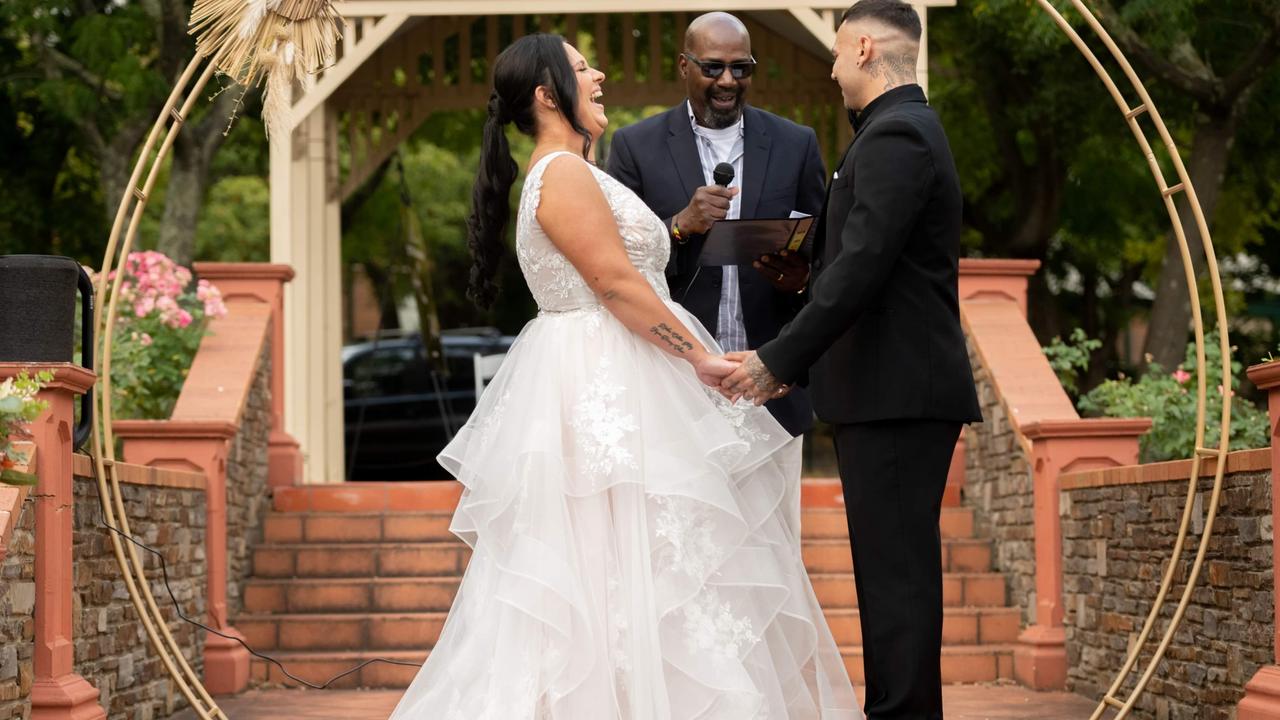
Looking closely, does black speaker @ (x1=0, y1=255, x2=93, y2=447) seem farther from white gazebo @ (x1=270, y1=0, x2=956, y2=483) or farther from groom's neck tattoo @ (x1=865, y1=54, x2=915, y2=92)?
white gazebo @ (x1=270, y1=0, x2=956, y2=483)

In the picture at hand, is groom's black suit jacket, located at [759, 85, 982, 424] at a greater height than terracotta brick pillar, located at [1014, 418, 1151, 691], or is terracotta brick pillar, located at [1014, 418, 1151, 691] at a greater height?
groom's black suit jacket, located at [759, 85, 982, 424]

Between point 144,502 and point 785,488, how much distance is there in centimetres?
325

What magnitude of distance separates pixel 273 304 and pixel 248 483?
1.12 metres

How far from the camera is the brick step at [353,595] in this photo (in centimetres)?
800

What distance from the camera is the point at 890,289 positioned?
4105 mm

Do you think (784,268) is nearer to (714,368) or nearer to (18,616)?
(714,368)

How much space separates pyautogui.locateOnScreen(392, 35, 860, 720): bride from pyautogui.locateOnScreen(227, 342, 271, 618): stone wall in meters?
3.96

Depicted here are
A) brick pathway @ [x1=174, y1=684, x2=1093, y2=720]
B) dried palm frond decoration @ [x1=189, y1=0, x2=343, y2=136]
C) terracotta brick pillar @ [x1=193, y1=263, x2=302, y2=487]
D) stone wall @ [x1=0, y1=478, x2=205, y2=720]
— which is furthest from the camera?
terracotta brick pillar @ [x1=193, y1=263, x2=302, y2=487]

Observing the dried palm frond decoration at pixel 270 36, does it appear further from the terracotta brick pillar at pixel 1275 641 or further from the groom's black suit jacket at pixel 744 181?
the terracotta brick pillar at pixel 1275 641

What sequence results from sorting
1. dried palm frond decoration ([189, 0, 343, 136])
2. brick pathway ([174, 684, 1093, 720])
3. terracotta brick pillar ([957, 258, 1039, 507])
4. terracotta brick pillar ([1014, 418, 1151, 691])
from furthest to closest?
terracotta brick pillar ([957, 258, 1039, 507]) < terracotta brick pillar ([1014, 418, 1151, 691]) < brick pathway ([174, 684, 1093, 720]) < dried palm frond decoration ([189, 0, 343, 136])

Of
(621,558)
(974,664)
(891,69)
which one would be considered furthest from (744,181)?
(974,664)

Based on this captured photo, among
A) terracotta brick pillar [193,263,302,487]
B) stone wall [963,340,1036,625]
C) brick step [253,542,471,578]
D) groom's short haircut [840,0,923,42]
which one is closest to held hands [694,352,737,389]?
groom's short haircut [840,0,923,42]

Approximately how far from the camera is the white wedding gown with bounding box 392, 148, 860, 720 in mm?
3990

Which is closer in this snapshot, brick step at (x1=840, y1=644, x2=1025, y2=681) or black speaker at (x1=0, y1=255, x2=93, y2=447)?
black speaker at (x1=0, y1=255, x2=93, y2=447)
